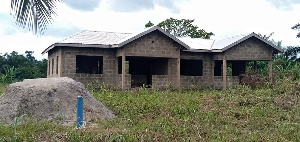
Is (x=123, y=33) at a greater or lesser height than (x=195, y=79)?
greater

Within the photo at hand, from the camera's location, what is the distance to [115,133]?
7098mm

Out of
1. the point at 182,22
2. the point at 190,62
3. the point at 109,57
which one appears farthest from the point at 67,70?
the point at 182,22

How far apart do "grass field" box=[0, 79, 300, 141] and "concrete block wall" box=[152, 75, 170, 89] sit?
5903 millimetres

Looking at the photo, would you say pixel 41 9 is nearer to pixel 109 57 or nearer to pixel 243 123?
pixel 243 123

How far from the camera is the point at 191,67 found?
22.7 metres

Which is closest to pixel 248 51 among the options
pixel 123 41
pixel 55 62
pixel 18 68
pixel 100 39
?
pixel 123 41

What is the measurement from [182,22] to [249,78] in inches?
728

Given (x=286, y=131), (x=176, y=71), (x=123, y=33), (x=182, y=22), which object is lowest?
(x=286, y=131)

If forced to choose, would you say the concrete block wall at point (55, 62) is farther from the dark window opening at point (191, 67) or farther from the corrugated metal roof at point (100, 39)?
the dark window opening at point (191, 67)

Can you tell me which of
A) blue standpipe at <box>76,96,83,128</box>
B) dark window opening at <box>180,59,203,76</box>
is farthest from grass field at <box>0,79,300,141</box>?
dark window opening at <box>180,59,203,76</box>

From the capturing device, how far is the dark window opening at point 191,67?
73.6 feet

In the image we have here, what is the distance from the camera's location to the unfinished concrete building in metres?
17.2

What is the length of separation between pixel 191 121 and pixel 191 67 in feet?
46.0

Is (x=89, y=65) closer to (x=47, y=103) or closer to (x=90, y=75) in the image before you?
(x=90, y=75)
